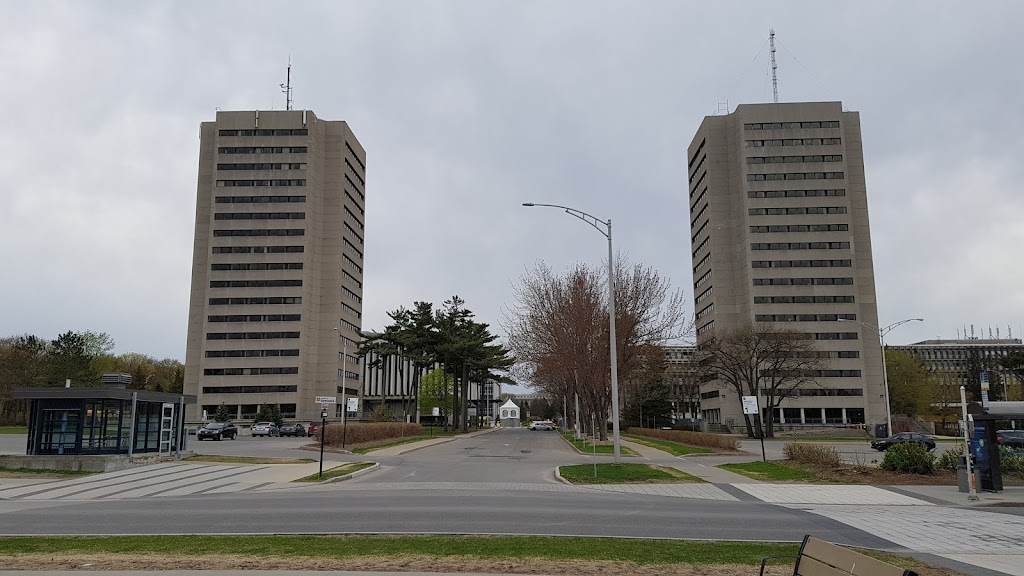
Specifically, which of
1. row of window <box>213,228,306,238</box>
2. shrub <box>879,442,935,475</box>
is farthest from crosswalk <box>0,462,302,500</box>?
row of window <box>213,228,306,238</box>

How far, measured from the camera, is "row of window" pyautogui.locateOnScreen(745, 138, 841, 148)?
316 feet

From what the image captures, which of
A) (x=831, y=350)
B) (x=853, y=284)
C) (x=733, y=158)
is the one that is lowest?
(x=831, y=350)

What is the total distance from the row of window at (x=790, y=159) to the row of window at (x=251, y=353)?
70.1 meters

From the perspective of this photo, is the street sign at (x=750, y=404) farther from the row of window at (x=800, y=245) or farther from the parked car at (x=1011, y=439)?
the row of window at (x=800, y=245)

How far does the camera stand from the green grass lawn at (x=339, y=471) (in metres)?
23.9

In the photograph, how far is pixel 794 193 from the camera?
95500 mm

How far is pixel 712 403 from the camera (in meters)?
106

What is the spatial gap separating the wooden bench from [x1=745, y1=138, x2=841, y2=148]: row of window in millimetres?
98560

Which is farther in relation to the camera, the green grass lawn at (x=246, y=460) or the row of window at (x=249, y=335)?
the row of window at (x=249, y=335)

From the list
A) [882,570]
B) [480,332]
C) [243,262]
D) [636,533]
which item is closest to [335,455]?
[636,533]

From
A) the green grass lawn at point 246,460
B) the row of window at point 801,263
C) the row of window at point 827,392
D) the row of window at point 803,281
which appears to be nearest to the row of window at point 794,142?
the row of window at point 801,263

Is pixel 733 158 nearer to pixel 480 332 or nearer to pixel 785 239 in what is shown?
pixel 785 239

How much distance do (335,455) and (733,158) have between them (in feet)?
271

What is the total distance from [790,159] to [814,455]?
78.6 m
